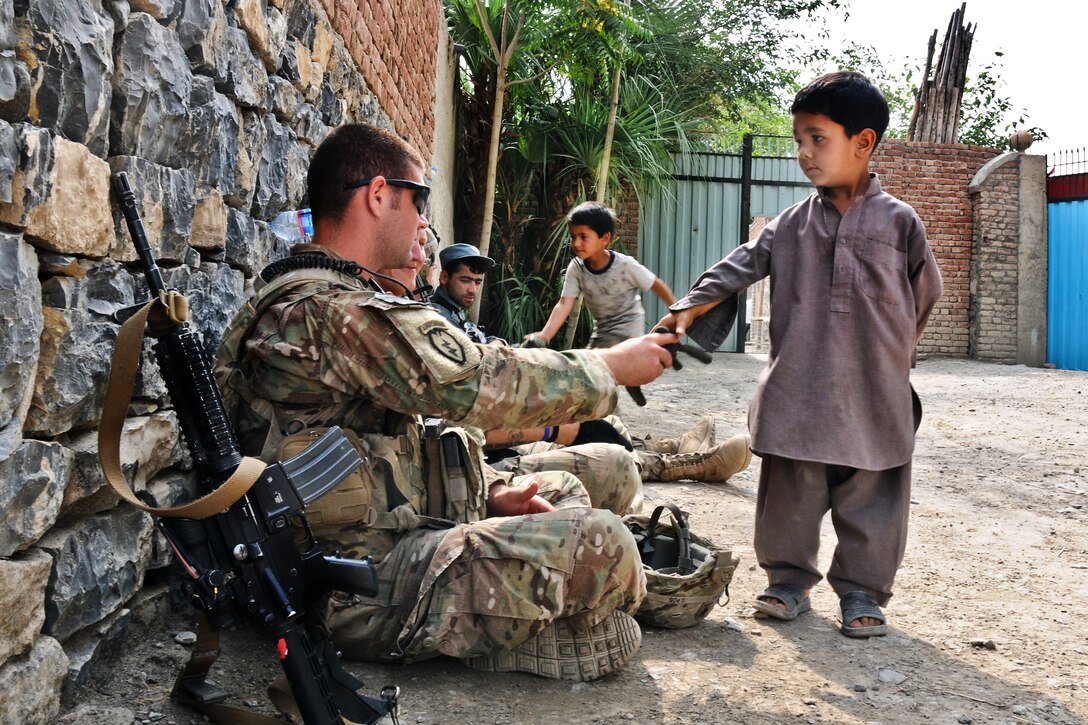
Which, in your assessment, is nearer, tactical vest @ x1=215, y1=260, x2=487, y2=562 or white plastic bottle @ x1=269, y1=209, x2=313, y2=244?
tactical vest @ x1=215, y1=260, x2=487, y2=562

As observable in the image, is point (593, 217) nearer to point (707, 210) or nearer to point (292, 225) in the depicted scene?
point (292, 225)

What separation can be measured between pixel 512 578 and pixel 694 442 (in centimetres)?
336

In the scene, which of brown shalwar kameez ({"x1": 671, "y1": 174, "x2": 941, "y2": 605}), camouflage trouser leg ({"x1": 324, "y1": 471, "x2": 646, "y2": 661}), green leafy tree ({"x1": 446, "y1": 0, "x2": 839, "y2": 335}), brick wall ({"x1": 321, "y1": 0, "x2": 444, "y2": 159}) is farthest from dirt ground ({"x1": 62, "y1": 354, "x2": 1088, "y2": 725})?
green leafy tree ({"x1": 446, "y1": 0, "x2": 839, "y2": 335})

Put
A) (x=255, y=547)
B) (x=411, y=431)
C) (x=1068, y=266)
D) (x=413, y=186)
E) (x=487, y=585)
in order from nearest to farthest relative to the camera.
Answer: (x=255, y=547), (x=487, y=585), (x=411, y=431), (x=413, y=186), (x=1068, y=266)

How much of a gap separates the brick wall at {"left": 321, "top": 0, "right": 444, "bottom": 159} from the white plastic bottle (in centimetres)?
86

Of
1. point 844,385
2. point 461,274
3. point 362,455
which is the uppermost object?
point 461,274

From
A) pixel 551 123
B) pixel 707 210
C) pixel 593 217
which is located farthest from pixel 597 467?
pixel 707 210

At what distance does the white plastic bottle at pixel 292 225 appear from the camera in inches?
123

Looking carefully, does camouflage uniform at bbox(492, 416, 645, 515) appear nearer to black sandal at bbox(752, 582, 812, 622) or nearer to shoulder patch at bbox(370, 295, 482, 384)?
black sandal at bbox(752, 582, 812, 622)

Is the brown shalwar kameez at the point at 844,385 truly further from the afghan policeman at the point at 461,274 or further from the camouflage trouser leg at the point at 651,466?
the camouflage trouser leg at the point at 651,466

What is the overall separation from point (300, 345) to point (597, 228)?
3.88 m

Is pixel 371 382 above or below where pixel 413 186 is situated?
below

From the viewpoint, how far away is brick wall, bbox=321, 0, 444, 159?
411cm

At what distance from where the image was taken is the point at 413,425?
2.22m
